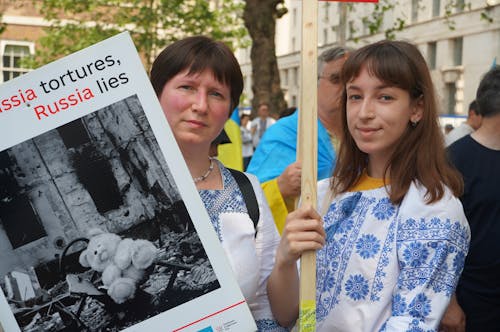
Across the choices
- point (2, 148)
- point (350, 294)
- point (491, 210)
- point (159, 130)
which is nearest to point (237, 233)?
point (350, 294)

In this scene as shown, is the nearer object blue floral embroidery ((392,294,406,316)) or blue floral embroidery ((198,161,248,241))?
blue floral embroidery ((392,294,406,316))

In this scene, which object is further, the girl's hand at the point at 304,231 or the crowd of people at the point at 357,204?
the crowd of people at the point at 357,204

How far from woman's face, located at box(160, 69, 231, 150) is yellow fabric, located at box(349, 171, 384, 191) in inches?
19.8

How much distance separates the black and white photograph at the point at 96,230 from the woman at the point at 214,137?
1.10 ft

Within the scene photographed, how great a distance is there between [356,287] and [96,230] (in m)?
0.79

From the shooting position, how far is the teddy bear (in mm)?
1895

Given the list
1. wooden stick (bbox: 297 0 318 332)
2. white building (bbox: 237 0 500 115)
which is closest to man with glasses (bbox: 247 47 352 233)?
wooden stick (bbox: 297 0 318 332)

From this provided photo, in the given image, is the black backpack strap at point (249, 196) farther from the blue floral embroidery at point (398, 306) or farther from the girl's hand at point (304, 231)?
the blue floral embroidery at point (398, 306)

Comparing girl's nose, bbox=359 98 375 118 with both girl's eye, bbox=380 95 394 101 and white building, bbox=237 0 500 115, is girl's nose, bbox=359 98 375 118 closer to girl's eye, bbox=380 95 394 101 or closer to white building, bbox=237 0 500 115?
girl's eye, bbox=380 95 394 101

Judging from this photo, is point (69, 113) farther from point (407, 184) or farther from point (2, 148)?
point (407, 184)

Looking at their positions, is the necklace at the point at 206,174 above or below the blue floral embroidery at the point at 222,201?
above

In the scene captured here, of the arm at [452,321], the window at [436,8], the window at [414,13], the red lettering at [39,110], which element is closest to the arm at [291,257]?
the red lettering at [39,110]

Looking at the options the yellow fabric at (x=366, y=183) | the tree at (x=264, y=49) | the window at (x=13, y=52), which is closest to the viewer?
the yellow fabric at (x=366, y=183)

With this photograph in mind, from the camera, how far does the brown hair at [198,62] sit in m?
2.31
